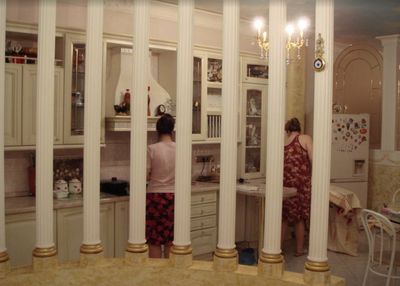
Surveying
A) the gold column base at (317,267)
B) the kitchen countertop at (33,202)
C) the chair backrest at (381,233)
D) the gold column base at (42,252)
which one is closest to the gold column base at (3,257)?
the gold column base at (42,252)

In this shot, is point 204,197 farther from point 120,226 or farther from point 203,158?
point 120,226

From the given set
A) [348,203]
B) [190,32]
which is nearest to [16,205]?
[190,32]

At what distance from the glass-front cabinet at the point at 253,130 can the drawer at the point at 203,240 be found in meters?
0.93

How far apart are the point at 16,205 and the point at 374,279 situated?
3.40 meters

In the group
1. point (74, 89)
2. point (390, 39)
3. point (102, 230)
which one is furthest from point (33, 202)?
point (390, 39)

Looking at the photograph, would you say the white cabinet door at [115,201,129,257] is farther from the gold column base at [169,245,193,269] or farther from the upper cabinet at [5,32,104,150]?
the gold column base at [169,245,193,269]

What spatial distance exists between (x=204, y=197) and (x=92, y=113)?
2.54 meters

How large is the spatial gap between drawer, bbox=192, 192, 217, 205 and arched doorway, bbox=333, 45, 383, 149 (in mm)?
Result: 3486

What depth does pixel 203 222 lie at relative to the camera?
5.25 m

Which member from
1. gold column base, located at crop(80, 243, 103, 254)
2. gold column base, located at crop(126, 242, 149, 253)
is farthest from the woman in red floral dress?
gold column base, located at crop(80, 243, 103, 254)

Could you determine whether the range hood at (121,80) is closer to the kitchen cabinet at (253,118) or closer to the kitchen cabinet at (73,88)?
the kitchen cabinet at (73,88)

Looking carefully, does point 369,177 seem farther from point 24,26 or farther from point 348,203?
point 24,26

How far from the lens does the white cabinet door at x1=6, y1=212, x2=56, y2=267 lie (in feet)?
13.1

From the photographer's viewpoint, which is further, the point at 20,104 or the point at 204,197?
the point at 204,197
